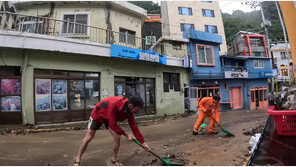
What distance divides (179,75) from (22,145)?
1104 cm

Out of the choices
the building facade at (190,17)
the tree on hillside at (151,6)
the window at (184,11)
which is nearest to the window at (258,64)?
the building facade at (190,17)

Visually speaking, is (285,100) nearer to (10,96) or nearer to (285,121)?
(285,121)

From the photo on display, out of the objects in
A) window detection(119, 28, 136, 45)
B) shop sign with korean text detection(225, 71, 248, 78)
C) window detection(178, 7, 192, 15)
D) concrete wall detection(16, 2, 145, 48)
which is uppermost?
window detection(178, 7, 192, 15)

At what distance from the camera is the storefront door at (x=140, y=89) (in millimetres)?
10371

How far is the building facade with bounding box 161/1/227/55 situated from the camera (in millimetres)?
23172

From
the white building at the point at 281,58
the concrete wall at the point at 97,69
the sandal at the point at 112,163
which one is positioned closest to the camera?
the sandal at the point at 112,163

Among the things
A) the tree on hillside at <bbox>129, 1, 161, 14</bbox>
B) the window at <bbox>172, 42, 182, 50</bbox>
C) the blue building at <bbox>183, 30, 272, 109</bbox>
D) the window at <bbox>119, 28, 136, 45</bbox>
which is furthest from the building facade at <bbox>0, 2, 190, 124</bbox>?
the tree on hillside at <bbox>129, 1, 161, 14</bbox>

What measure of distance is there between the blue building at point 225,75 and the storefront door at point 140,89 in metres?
4.44

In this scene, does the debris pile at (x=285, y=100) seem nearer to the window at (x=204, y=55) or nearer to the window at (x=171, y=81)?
the window at (x=171, y=81)

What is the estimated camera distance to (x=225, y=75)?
676 inches

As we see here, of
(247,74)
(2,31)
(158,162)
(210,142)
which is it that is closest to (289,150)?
(210,142)

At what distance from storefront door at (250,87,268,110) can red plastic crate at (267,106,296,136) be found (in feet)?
61.3

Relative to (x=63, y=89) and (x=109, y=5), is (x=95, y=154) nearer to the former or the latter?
(x=63, y=89)

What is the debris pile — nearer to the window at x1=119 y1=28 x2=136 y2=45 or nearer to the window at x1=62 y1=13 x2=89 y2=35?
the window at x1=119 y1=28 x2=136 y2=45
